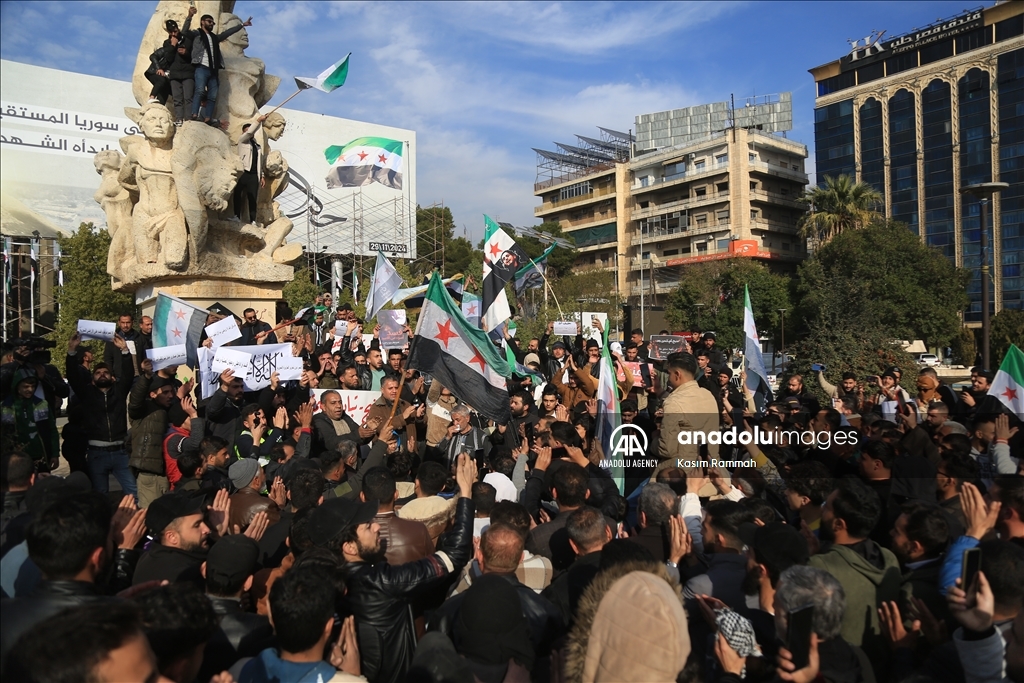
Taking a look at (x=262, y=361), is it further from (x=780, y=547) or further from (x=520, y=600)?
(x=780, y=547)

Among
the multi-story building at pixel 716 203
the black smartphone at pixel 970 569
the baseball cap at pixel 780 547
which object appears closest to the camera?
the black smartphone at pixel 970 569

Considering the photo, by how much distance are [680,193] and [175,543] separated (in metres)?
79.1

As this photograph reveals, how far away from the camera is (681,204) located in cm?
7744

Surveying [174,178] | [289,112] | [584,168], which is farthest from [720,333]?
[174,178]

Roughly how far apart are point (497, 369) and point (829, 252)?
49.8 meters

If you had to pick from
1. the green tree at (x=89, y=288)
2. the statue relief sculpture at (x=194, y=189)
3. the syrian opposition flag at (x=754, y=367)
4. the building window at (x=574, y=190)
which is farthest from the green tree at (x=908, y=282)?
the building window at (x=574, y=190)

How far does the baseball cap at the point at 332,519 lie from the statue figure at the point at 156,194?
8317mm

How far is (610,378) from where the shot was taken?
7008 mm

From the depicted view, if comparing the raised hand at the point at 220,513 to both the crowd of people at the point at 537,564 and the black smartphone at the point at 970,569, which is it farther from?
the black smartphone at the point at 970,569

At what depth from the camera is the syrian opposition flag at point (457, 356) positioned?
21.9 feet

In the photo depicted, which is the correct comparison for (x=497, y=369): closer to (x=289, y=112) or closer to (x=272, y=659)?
(x=272, y=659)

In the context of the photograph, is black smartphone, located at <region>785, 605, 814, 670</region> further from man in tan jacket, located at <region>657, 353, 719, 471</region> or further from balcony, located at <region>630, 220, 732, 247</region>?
balcony, located at <region>630, 220, 732, 247</region>

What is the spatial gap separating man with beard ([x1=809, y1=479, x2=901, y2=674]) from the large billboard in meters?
40.8

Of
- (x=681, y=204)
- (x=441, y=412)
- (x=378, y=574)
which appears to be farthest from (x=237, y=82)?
(x=681, y=204)
